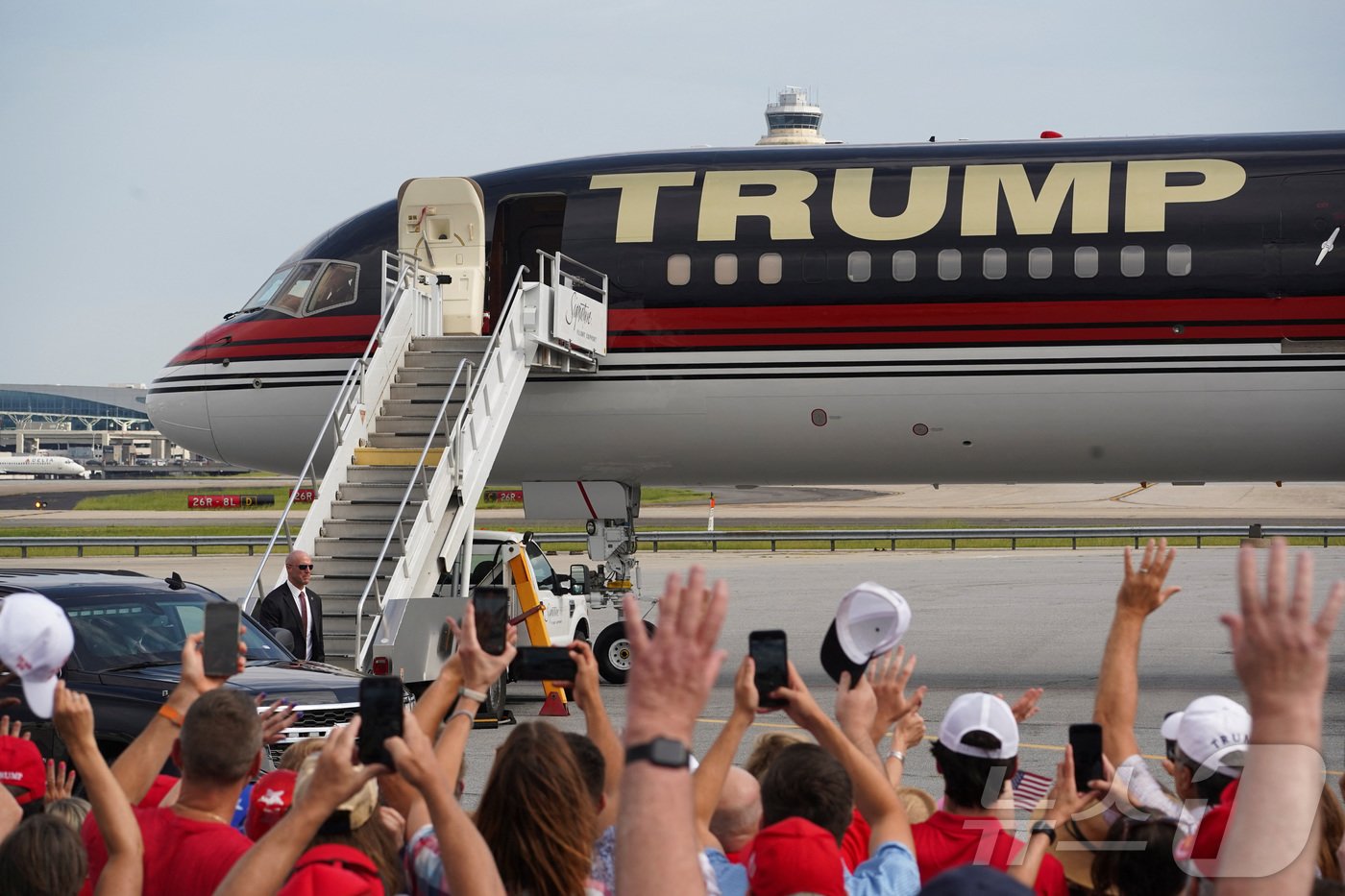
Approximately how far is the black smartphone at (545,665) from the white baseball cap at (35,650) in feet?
5.18

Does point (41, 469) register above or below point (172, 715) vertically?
above

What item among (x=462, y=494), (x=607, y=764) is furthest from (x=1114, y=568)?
(x=607, y=764)

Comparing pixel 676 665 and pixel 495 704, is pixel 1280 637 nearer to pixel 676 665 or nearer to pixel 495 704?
pixel 676 665

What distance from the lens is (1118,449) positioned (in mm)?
16828

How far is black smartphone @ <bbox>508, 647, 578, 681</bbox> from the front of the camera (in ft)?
16.3

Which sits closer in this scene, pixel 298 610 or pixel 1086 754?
pixel 1086 754

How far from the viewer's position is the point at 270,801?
5133 millimetres

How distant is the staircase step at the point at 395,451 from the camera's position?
15.9 metres

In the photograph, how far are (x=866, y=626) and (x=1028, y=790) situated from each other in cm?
110

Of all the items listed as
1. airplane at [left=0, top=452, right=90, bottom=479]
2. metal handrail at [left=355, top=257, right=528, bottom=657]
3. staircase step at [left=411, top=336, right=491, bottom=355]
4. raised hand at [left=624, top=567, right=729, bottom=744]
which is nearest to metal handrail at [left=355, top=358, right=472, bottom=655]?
metal handrail at [left=355, top=257, right=528, bottom=657]

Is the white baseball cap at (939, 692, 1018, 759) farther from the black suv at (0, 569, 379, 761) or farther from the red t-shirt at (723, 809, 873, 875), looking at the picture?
the black suv at (0, 569, 379, 761)

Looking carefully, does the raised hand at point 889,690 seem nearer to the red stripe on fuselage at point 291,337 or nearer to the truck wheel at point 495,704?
the truck wheel at point 495,704

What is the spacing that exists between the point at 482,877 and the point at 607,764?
5.04 ft

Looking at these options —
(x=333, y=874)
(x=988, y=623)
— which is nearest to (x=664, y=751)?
(x=333, y=874)
